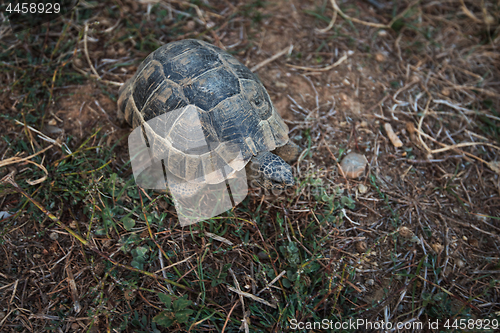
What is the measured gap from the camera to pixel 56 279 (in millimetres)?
2354

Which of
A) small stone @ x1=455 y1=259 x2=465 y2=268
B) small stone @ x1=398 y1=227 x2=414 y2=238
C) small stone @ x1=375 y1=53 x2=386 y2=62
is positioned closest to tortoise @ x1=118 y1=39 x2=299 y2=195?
small stone @ x1=398 y1=227 x2=414 y2=238

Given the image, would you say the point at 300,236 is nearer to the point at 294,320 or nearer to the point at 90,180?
the point at 294,320

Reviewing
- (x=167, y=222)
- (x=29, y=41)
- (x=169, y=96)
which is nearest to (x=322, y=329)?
(x=167, y=222)

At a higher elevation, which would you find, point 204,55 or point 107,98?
point 204,55

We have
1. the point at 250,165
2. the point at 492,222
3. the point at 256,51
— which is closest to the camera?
the point at 250,165

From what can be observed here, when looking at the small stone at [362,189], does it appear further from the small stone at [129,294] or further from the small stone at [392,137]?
the small stone at [129,294]

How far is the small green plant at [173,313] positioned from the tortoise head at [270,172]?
123cm

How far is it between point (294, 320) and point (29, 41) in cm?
426

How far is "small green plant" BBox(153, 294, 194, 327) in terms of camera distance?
209 centimetres

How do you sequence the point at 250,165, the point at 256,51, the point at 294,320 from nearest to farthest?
the point at 294,320
the point at 250,165
the point at 256,51

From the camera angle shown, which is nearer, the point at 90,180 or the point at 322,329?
the point at 322,329

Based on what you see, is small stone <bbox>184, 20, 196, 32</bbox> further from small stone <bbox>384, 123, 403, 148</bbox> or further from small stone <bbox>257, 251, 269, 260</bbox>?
small stone <bbox>257, 251, 269, 260</bbox>

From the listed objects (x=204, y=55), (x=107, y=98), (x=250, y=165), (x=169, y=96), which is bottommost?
(x=250, y=165)

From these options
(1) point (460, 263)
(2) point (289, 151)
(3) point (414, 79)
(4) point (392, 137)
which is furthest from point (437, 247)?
(3) point (414, 79)
